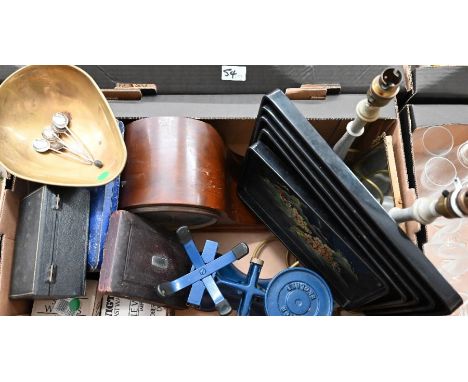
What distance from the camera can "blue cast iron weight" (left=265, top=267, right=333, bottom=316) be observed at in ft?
3.39

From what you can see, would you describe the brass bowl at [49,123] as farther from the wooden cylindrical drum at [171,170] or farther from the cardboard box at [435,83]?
the cardboard box at [435,83]

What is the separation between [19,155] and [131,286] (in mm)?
412

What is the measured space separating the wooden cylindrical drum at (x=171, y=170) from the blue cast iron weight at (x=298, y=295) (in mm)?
250

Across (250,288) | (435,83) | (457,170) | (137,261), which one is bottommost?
(250,288)

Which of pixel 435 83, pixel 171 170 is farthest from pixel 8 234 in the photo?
pixel 435 83

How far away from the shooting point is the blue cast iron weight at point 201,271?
40.8 inches

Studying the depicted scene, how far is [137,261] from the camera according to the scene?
3.27 feet

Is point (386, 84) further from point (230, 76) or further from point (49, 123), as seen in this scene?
point (49, 123)

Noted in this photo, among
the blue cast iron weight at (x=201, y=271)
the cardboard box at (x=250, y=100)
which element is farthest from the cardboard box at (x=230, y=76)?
the blue cast iron weight at (x=201, y=271)

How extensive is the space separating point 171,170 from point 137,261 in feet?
0.77

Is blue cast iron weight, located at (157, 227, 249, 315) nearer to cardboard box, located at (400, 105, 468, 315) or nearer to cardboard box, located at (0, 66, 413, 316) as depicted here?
cardboard box, located at (0, 66, 413, 316)

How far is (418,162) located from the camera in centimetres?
118

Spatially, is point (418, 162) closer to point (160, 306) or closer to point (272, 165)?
point (272, 165)

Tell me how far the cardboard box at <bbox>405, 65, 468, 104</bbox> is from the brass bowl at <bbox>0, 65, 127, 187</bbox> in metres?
0.75
